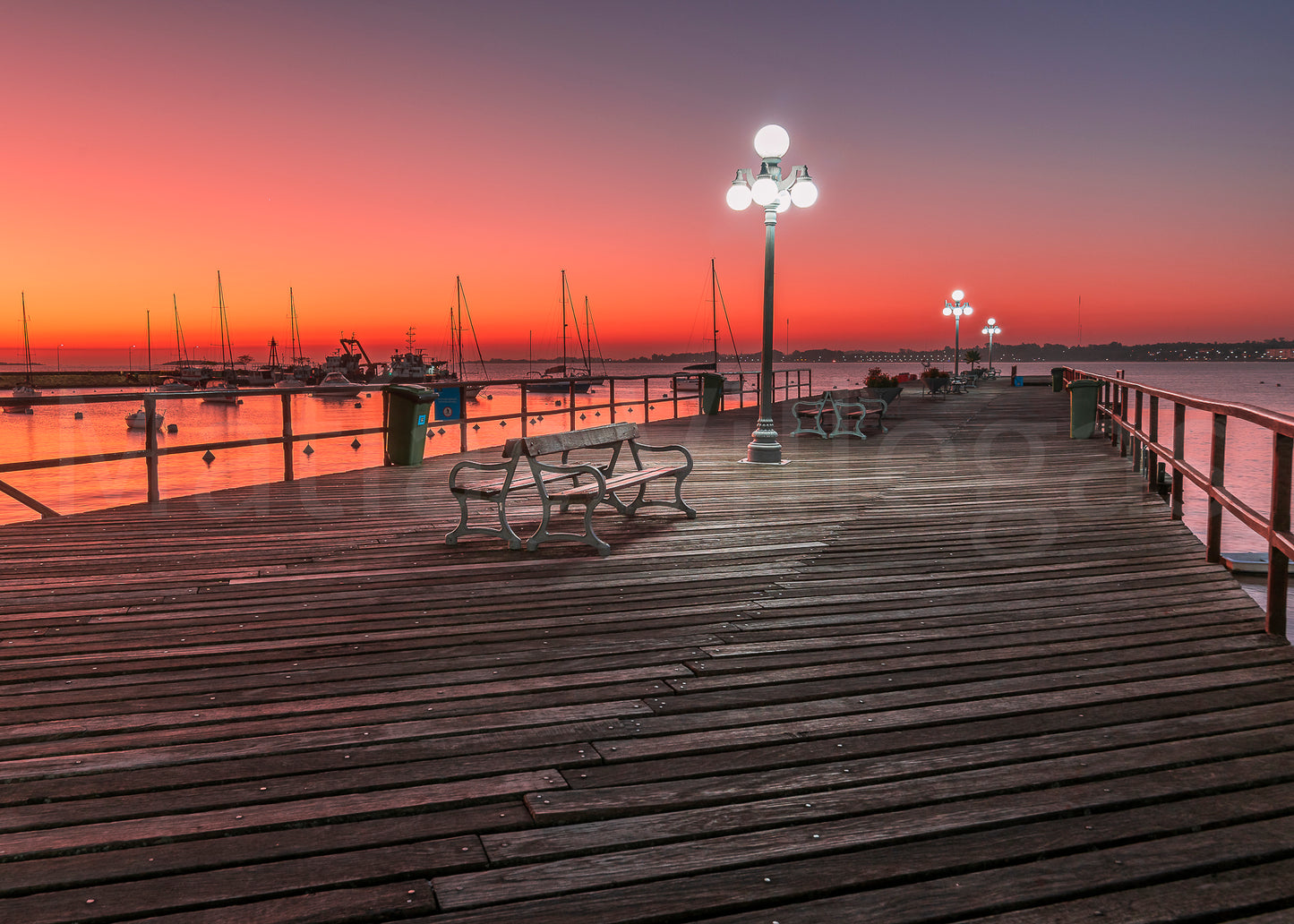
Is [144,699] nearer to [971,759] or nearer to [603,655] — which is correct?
[603,655]

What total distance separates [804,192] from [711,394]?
1041cm

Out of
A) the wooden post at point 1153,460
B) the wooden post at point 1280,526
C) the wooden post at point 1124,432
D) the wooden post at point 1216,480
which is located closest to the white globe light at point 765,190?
the wooden post at point 1153,460

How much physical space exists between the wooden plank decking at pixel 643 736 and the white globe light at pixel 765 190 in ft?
18.9

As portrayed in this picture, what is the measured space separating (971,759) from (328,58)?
18.7m

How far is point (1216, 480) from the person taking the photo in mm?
4617

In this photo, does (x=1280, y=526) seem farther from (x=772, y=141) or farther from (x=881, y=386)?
(x=881, y=386)

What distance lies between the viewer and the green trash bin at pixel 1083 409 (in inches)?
→ 531

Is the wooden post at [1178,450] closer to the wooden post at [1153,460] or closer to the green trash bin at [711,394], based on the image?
the wooden post at [1153,460]

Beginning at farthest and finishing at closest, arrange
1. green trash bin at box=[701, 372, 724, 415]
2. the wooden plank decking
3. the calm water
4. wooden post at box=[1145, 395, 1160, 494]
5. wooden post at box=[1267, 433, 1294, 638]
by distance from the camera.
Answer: the calm water → green trash bin at box=[701, 372, 724, 415] → wooden post at box=[1145, 395, 1160, 494] → wooden post at box=[1267, 433, 1294, 638] → the wooden plank decking

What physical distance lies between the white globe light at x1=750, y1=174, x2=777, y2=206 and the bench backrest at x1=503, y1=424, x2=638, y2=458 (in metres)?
4.27

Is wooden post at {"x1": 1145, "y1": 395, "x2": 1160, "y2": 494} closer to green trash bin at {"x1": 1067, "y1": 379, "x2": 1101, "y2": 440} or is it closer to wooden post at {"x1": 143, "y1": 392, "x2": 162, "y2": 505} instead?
green trash bin at {"x1": 1067, "y1": 379, "x2": 1101, "y2": 440}

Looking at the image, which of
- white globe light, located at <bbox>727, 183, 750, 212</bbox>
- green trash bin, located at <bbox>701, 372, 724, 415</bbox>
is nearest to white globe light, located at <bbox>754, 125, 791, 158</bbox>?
white globe light, located at <bbox>727, 183, 750, 212</bbox>

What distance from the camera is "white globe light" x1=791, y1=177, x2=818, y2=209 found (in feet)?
34.4

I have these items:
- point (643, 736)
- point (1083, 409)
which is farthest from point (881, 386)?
point (643, 736)
